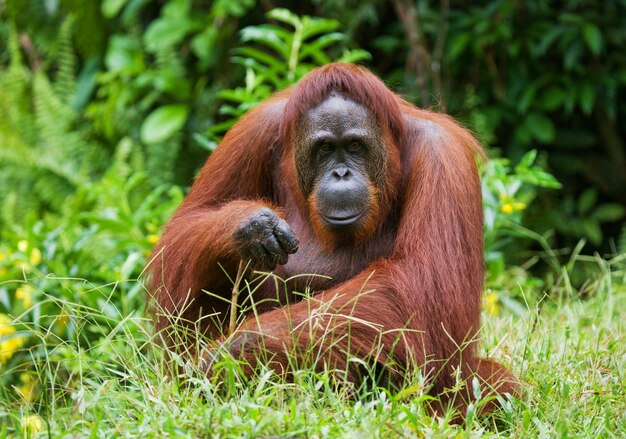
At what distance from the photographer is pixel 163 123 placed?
796cm

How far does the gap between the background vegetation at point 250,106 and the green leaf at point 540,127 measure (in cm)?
2

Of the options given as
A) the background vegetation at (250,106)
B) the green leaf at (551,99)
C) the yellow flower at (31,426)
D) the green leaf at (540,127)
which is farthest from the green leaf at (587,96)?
the yellow flower at (31,426)

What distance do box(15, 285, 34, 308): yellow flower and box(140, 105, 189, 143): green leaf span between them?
8.76 ft

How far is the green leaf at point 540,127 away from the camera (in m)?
7.38

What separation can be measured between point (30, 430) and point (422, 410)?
1.28 meters

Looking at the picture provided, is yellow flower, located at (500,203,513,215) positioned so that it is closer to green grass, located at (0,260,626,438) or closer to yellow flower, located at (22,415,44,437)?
green grass, located at (0,260,626,438)

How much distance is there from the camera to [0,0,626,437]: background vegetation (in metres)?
5.32

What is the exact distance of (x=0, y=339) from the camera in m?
4.36

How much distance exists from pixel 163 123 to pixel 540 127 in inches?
126

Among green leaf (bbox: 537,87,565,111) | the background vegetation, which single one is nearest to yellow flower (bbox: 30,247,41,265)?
the background vegetation

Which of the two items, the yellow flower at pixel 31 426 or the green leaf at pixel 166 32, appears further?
the green leaf at pixel 166 32

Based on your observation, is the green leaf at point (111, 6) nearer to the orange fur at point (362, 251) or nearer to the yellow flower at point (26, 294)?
the yellow flower at point (26, 294)

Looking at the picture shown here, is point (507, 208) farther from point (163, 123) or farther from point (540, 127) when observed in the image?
point (163, 123)

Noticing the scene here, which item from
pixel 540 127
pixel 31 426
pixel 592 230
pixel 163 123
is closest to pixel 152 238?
pixel 163 123
